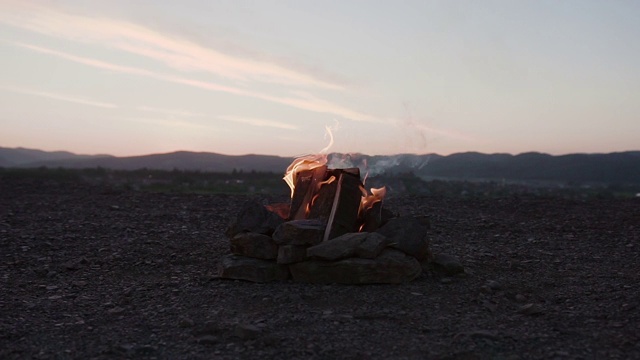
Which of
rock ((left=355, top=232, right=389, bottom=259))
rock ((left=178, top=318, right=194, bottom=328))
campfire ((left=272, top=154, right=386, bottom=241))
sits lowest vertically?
rock ((left=178, top=318, right=194, bottom=328))

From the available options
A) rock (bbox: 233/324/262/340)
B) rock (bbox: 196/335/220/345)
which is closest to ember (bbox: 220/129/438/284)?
rock (bbox: 233/324/262/340)

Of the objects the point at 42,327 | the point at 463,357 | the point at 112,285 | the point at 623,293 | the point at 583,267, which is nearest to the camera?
the point at 463,357

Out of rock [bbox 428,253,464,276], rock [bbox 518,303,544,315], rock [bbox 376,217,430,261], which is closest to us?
rock [bbox 518,303,544,315]

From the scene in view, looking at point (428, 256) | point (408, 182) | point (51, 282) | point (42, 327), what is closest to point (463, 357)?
point (428, 256)

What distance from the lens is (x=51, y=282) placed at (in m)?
9.80

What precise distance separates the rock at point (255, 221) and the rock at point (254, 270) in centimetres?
59

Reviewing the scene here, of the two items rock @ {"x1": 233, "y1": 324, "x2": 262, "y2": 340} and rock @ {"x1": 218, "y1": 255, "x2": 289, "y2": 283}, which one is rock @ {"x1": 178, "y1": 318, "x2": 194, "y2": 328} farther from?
rock @ {"x1": 218, "y1": 255, "x2": 289, "y2": 283}

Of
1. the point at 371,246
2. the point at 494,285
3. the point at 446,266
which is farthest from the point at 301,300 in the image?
the point at 494,285

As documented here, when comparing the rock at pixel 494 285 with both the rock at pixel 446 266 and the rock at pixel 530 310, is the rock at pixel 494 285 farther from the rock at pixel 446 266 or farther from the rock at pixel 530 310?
the rock at pixel 530 310

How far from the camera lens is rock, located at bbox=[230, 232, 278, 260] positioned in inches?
372

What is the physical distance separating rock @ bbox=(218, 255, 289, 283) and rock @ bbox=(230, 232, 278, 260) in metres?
0.10

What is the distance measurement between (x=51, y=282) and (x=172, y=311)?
252 centimetres

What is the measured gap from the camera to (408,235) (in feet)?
31.6

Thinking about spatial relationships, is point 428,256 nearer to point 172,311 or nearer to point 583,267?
point 583,267
